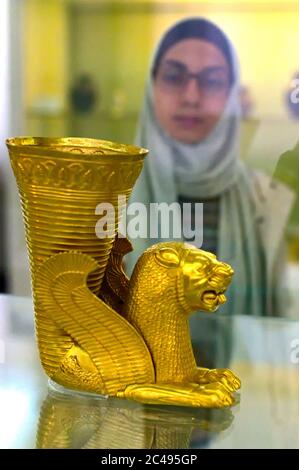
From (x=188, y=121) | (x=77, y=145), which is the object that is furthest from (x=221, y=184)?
(x=77, y=145)

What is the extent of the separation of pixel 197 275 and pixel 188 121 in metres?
0.90

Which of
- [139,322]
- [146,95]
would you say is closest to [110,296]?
[139,322]

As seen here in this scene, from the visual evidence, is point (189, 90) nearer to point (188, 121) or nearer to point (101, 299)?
point (188, 121)

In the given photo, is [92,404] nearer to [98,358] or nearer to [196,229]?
[98,358]

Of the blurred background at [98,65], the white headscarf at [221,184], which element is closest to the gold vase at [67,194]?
the white headscarf at [221,184]

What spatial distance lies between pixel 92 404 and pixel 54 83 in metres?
1.32

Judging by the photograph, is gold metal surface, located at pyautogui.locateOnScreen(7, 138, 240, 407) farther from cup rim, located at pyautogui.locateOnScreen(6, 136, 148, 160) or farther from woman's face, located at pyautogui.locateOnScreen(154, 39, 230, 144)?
woman's face, located at pyautogui.locateOnScreen(154, 39, 230, 144)

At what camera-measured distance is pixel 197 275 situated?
0.58m

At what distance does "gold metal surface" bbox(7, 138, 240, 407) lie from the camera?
57cm

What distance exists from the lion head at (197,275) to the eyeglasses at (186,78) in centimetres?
88

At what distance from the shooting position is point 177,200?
1.37 m

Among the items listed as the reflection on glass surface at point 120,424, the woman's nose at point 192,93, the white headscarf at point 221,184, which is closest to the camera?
the reflection on glass surface at point 120,424

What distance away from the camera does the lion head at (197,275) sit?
22.8 inches

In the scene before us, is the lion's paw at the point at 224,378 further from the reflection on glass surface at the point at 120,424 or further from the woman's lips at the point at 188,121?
the woman's lips at the point at 188,121
